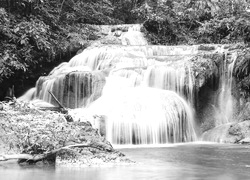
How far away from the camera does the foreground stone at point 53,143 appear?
7.84 meters

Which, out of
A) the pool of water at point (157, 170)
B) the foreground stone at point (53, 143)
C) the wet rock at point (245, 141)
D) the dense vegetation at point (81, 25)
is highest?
the dense vegetation at point (81, 25)

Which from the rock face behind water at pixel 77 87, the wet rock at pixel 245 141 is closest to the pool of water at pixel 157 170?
the wet rock at pixel 245 141

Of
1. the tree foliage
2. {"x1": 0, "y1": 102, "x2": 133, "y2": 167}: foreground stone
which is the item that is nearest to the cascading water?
{"x1": 0, "y1": 102, "x2": 133, "y2": 167}: foreground stone

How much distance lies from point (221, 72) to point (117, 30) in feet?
29.4

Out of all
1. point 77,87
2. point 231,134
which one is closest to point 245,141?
point 231,134

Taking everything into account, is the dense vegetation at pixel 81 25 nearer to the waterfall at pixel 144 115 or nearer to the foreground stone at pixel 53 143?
the waterfall at pixel 144 115

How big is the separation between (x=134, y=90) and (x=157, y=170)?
7229mm

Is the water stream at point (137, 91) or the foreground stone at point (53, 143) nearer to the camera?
the foreground stone at point (53, 143)

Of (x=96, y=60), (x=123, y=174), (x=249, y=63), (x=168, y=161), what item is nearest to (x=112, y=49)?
(x=96, y=60)

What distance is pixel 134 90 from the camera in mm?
14523

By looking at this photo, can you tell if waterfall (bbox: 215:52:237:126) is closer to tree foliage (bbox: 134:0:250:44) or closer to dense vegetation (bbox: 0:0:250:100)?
dense vegetation (bbox: 0:0:250:100)

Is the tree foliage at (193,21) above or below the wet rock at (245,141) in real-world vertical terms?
above

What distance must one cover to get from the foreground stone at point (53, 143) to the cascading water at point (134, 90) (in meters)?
3.83

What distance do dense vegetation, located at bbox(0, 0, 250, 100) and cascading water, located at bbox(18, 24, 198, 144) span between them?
1.40 meters
